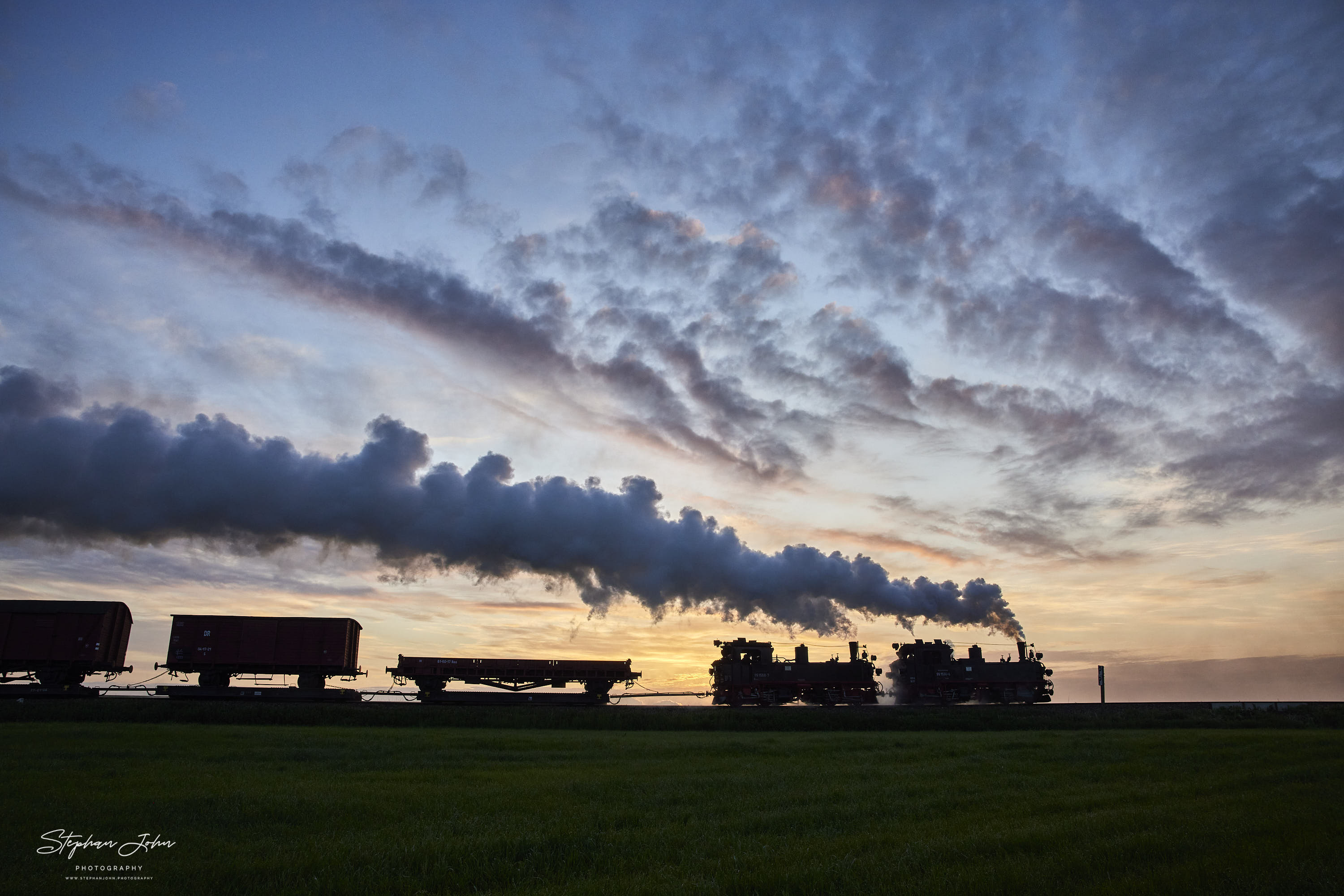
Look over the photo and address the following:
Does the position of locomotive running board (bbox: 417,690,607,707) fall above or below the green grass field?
below

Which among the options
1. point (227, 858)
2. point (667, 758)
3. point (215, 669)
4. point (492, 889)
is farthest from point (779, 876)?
point (215, 669)

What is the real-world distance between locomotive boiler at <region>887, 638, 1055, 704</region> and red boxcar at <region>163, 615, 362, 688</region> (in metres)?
42.1

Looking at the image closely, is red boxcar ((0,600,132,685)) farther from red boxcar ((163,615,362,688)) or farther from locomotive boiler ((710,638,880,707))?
locomotive boiler ((710,638,880,707))

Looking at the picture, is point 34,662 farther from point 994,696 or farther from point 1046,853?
point 994,696

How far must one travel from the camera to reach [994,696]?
55.9m

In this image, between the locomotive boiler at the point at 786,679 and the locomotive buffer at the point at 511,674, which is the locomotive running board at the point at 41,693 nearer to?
the locomotive buffer at the point at 511,674

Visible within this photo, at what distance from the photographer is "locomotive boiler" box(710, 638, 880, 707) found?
55.6 metres

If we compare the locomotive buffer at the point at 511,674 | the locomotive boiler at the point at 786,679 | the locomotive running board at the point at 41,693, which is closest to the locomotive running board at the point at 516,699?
the locomotive buffer at the point at 511,674

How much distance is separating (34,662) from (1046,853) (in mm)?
56347

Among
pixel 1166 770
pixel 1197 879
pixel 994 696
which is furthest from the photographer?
pixel 994 696

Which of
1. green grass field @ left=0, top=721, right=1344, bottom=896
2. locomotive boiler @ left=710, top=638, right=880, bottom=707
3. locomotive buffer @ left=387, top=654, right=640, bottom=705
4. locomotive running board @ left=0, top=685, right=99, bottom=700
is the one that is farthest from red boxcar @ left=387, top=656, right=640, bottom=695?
green grass field @ left=0, top=721, right=1344, bottom=896

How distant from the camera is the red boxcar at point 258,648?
46.7 m

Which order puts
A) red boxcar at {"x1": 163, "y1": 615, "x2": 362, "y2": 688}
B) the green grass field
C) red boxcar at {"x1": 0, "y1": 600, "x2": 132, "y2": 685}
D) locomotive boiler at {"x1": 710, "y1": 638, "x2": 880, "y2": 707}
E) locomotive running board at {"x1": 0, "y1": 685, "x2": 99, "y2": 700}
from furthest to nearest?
locomotive boiler at {"x1": 710, "y1": 638, "x2": 880, "y2": 707}
red boxcar at {"x1": 163, "y1": 615, "x2": 362, "y2": 688}
red boxcar at {"x1": 0, "y1": 600, "x2": 132, "y2": 685}
locomotive running board at {"x1": 0, "y1": 685, "x2": 99, "y2": 700}
the green grass field

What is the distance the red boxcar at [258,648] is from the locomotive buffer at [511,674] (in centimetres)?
436
